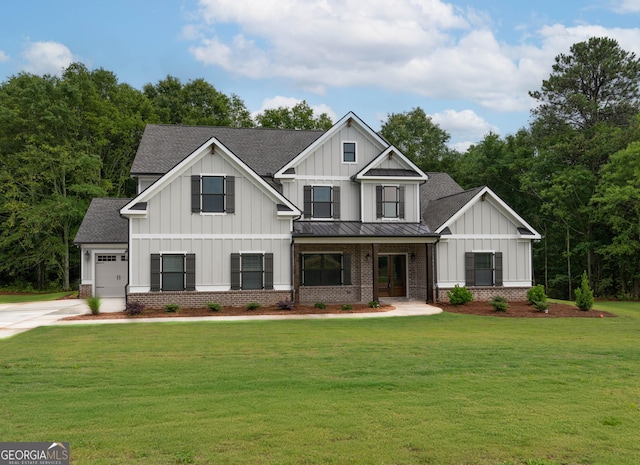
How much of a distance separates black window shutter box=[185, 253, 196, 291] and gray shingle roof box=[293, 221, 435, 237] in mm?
4204

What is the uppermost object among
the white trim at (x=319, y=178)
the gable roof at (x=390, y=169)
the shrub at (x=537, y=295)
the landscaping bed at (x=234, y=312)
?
the gable roof at (x=390, y=169)

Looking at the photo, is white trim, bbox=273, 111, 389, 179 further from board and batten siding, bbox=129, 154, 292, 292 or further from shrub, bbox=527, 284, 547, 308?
shrub, bbox=527, 284, 547, 308

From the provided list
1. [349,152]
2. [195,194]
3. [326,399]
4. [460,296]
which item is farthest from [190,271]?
[326,399]

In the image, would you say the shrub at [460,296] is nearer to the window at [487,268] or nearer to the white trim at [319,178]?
the window at [487,268]

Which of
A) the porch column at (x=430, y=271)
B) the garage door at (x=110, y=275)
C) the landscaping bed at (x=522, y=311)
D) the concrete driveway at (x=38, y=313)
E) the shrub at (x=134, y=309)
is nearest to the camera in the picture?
the concrete driveway at (x=38, y=313)

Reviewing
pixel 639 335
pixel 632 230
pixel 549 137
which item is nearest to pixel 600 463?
pixel 639 335

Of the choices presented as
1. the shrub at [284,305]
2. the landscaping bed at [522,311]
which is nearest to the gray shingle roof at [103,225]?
the shrub at [284,305]

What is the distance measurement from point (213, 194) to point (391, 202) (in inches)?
324

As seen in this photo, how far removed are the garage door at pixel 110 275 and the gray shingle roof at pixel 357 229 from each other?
9.62 m

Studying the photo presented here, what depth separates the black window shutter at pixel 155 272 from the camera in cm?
2086

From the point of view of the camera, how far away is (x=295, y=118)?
1768 inches

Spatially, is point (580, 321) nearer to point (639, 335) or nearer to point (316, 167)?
point (639, 335)

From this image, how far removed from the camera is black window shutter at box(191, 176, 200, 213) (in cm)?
2128

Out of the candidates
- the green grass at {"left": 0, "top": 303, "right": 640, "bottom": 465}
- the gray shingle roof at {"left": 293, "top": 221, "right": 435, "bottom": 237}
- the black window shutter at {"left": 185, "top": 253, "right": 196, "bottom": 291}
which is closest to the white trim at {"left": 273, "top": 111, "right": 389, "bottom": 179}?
the gray shingle roof at {"left": 293, "top": 221, "right": 435, "bottom": 237}
